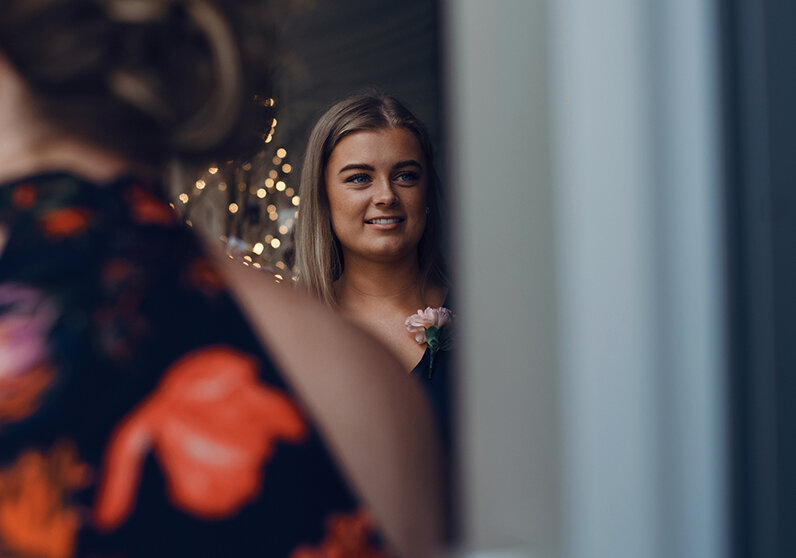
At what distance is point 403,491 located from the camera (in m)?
0.65

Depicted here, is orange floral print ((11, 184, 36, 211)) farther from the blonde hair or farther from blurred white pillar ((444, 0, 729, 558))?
the blonde hair

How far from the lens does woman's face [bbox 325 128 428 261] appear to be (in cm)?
216

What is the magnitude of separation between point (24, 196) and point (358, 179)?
5.14ft

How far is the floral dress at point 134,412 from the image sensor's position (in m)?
0.56

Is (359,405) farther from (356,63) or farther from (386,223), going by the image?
(356,63)

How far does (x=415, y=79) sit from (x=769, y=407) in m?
2.06

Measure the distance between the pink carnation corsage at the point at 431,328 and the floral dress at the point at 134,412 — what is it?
132cm

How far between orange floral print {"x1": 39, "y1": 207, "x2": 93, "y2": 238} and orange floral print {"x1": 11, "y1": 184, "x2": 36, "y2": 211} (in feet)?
0.06

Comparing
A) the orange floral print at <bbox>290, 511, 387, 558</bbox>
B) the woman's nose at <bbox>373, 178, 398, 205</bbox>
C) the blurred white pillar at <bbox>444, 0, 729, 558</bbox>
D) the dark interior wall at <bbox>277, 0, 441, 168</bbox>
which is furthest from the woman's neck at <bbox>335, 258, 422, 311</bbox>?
the blurred white pillar at <bbox>444, 0, 729, 558</bbox>

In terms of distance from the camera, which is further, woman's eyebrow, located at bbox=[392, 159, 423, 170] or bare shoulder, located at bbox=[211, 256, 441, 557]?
woman's eyebrow, located at bbox=[392, 159, 423, 170]

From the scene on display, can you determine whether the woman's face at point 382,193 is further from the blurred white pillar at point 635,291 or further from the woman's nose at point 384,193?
the blurred white pillar at point 635,291

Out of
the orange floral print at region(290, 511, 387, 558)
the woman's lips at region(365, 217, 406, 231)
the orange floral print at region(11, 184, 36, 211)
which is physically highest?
the woman's lips at region(365, 217, 406, 231)

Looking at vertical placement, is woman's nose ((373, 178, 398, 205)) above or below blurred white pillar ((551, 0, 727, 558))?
above

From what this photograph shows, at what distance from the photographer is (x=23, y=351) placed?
1.92 feet
